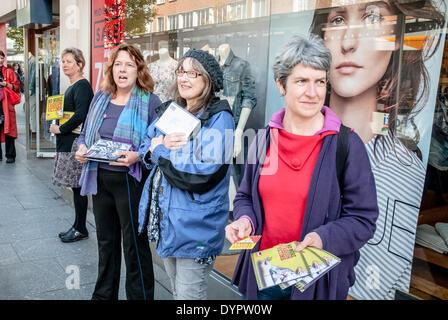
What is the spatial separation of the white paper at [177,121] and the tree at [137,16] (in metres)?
3.21

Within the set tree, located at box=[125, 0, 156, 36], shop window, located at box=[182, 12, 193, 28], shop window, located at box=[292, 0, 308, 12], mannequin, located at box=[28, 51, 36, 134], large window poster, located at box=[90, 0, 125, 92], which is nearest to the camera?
shop window, located at box=[292, 0, 308, 12]

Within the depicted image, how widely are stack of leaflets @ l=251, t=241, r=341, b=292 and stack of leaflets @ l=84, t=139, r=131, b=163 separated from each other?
1517mm

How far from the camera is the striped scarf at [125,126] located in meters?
3.02

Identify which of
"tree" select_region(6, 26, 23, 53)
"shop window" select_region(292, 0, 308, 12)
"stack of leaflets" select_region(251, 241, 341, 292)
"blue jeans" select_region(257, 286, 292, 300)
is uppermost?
"tree" select_region(6, 26, 23, 53)

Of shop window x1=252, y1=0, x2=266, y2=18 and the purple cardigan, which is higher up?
shop window x1=252, y1=0, x2=266, y2=18

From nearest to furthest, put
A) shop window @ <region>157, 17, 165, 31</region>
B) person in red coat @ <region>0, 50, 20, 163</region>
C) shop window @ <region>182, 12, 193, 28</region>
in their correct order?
shop window @ <region>182, 12, 193, 28</region>
shop window @ <region>157, 17, 165, 31</region>
person in red coat @ <region>0, 50, 20, 163</region>

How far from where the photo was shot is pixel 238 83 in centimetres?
381

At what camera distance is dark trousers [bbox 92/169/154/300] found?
3.01 m

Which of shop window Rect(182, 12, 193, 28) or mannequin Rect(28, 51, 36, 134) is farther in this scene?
mannequin Rect(28, 51, 36, 134)

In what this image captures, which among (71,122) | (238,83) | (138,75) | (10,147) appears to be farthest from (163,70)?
(10,147)

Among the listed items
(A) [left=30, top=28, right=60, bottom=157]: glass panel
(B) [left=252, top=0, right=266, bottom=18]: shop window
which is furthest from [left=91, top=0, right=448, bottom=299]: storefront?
(A) [left=30, top=28, right=60, bottom=157]: glass panel

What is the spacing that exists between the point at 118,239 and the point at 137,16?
341 centimetres

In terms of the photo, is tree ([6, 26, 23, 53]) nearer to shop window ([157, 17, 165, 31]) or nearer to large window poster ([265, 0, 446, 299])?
shop window ([157, 17, 165, 31])

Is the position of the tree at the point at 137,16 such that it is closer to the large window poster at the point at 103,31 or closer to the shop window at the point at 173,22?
the large window poster at the point at 103,31
